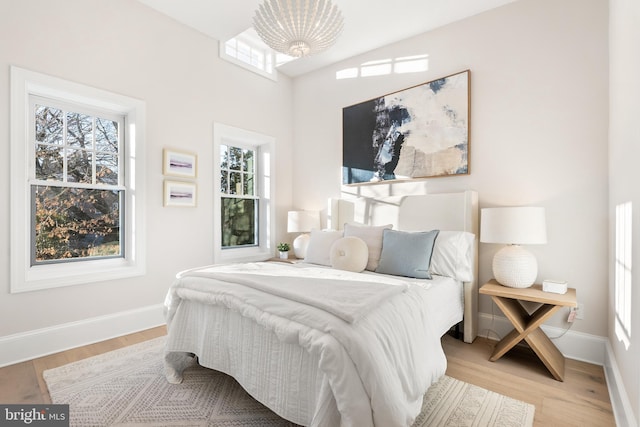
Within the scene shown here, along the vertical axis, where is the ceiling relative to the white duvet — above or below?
above

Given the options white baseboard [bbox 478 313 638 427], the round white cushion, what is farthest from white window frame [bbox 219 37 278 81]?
white baseboard [bbox 478 313 638 427]

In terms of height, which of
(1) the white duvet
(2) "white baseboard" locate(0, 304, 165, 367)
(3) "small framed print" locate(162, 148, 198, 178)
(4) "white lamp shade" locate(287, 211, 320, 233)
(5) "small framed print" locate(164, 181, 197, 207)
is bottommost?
(2) "white baseboard" locate(0, 304, 165, 367)

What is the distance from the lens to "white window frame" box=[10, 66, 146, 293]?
233 cm

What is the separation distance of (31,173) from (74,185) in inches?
11.6

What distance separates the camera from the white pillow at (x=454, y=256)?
248 cm

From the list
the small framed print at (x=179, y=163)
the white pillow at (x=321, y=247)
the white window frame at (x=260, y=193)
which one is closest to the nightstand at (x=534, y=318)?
the white pillow at (x=321, y=247)

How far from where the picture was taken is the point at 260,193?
4.34 m

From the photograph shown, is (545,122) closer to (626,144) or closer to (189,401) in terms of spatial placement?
(626,144)

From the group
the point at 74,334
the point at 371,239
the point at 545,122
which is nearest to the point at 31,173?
the point at 74,334

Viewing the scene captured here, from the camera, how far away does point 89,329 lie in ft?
8.75

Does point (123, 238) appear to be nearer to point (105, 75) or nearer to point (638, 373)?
point (105, 75)

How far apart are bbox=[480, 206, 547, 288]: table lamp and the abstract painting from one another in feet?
2.46

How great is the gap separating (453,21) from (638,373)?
3117 millimetres

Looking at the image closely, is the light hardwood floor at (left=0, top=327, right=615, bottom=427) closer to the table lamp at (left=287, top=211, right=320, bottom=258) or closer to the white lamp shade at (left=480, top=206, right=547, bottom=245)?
the white lamp shade at (left=480, top=206, right=547, bottom=245)
